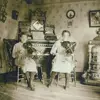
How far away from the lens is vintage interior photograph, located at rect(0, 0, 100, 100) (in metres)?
1.85

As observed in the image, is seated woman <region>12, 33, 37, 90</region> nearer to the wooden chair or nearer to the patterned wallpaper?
the wooden chair

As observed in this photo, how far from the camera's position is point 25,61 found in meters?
2.05

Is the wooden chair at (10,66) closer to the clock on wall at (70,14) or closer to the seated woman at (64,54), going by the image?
the seated woman at (64,54)

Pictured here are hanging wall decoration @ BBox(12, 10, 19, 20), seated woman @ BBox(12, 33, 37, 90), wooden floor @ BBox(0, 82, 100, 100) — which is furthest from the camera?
hanging wall decoration @ BBox(12, 10, 19, 20)

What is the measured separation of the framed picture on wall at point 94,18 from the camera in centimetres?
182

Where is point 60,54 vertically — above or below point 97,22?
below

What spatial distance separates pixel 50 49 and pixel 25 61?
29 cm

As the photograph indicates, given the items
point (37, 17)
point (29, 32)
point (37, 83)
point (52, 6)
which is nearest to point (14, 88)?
point (37, 83)

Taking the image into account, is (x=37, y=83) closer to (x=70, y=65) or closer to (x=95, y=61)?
(x=70, y=65)

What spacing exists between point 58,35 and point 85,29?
0.85 ft

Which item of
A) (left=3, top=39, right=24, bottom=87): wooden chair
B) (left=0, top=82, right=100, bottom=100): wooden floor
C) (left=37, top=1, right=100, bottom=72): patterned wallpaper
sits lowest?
(left=0, top=82, right=100, bottom=100): wooden floor

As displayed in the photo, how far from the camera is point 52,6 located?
198cm

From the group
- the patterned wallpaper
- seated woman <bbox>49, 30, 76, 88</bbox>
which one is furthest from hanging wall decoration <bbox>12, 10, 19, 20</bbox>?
seated woman <bbox>49, 30, 76, 88</bbox>

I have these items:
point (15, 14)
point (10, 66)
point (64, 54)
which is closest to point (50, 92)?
point (64, 54)
